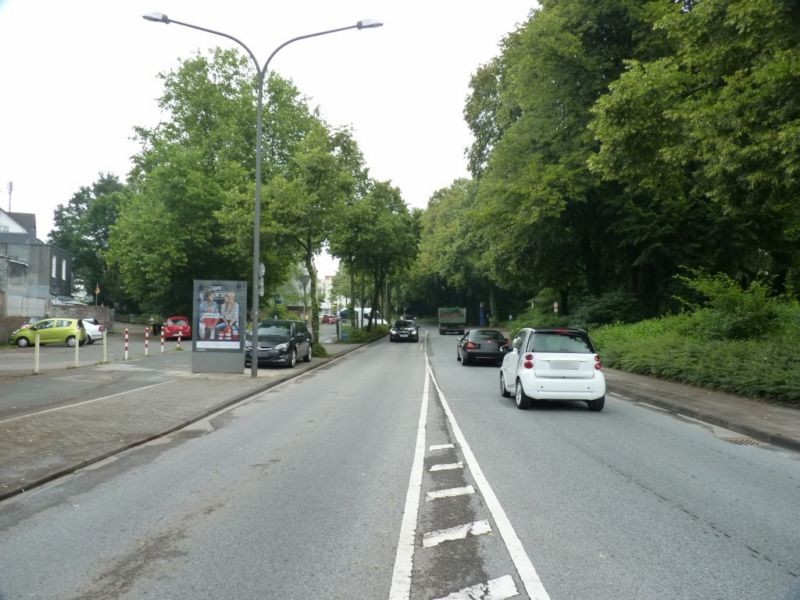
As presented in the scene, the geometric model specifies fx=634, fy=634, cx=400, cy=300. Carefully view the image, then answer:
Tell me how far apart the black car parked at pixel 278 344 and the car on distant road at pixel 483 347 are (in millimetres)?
6083

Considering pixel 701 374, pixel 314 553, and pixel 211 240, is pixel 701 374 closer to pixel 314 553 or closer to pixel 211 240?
pixel 314 553

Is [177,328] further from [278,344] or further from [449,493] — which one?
[449,493]

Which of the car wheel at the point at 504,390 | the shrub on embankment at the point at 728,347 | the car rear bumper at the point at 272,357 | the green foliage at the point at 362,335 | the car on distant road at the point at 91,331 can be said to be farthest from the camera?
the green foliage at the point at 362,335

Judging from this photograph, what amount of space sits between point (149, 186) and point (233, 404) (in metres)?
28.9

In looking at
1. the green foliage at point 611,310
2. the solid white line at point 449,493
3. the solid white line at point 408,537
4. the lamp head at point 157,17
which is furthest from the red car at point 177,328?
the solid white line at point 449,493

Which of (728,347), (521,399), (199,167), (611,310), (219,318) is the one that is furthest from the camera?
(199,167)

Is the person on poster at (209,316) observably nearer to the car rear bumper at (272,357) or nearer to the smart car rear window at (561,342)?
the car rear bumper at (272,357)

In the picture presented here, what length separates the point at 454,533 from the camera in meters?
4.78

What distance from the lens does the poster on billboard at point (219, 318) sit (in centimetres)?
1816

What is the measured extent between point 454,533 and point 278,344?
16567 mm

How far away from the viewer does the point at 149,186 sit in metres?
37.7

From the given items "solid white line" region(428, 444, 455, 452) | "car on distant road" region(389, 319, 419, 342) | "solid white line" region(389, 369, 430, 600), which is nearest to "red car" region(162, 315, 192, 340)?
"car on distant road" region(389, 319, 419, 342)

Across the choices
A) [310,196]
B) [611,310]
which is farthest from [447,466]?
[611,310]

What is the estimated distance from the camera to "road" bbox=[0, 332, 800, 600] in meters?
3.88
